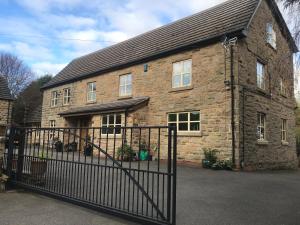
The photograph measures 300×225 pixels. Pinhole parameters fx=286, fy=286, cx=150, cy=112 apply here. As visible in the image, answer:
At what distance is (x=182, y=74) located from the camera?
52.0 feet

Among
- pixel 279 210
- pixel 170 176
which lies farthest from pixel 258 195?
pixel 170 176

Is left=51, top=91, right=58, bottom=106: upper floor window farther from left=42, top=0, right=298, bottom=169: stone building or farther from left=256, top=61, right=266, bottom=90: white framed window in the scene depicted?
left=256, top=61, right=266, bottom=90: white framed window

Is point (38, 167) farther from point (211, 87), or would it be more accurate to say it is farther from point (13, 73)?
point (13, 73)

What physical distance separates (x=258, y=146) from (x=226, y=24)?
6511mm

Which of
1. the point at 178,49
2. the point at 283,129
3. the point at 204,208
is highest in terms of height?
the point at 178,49

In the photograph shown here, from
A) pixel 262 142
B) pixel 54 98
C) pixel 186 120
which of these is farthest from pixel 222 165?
pixel 54 98

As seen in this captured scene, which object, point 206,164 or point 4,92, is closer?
point 206,164

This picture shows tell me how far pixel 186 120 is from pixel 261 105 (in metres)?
4.15

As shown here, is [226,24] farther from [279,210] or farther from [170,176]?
[170,176]

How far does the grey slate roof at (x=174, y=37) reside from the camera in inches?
579

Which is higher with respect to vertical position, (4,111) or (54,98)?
(54,98)

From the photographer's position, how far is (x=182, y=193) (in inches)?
293

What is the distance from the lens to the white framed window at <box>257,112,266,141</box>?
15.2 metres

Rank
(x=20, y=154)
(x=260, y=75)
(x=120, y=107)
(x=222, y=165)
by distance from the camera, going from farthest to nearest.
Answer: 1. (x=120, y=107)
2. (x=260, y=75)
3. (x=222, y=165)
4. (x=20, y=154)
